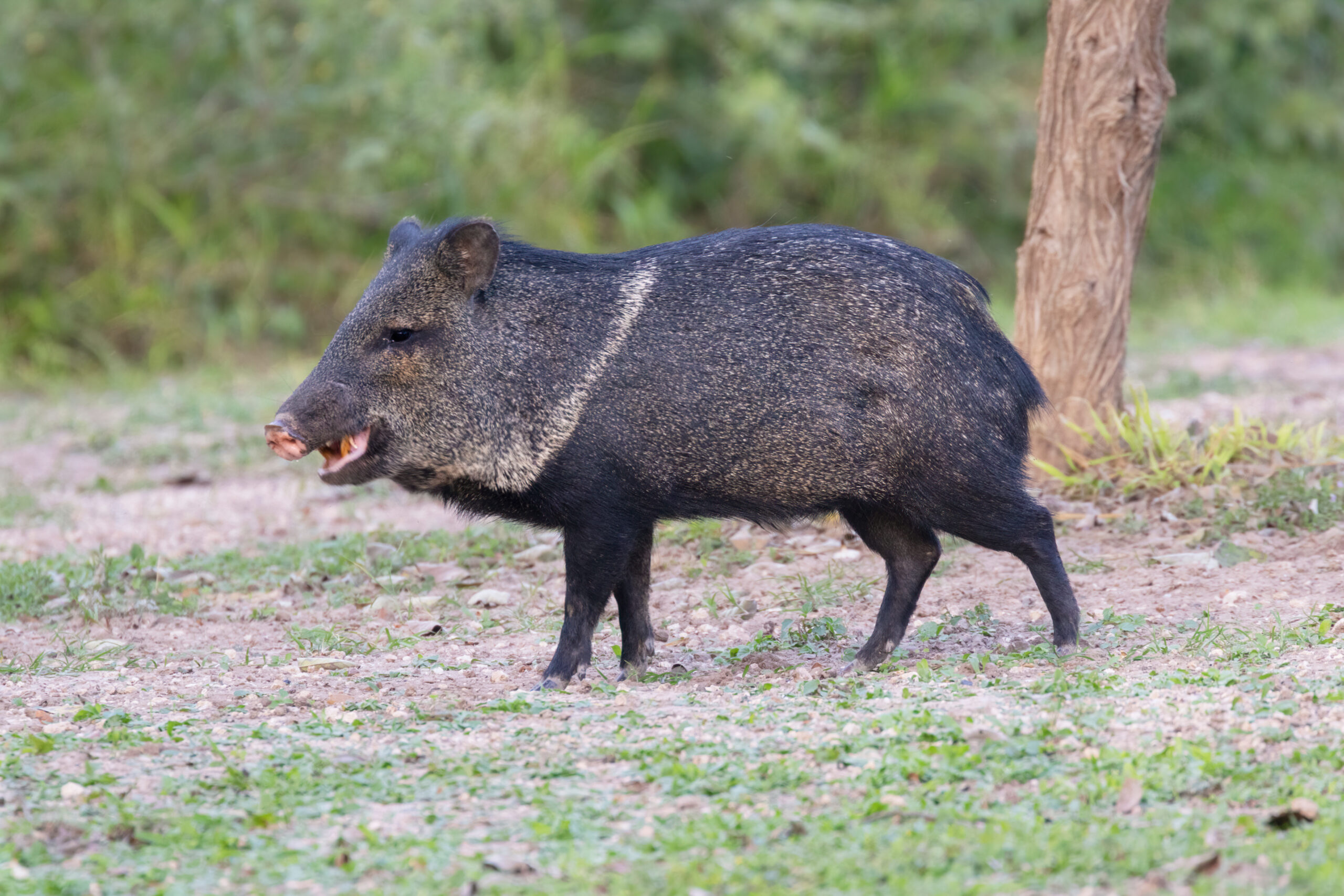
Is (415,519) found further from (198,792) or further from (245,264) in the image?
(245,264)

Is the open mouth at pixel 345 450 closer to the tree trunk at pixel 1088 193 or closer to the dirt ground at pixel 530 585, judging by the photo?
the dirt ground at pixel 530 585

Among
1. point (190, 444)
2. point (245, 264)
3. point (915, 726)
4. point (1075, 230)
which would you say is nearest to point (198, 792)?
point (915, 726)

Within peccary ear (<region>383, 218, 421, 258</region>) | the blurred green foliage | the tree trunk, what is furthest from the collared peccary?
the blurred green foliage

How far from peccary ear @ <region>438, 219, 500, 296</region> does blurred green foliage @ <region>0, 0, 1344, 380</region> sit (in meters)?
4.54

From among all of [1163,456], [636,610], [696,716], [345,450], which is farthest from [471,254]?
[1163,456]

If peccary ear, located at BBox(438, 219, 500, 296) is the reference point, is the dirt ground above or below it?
below

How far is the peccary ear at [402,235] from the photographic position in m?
3.87

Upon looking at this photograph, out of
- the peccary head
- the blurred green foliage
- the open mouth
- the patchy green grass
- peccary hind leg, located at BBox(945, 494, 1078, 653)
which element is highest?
the blurred green foliage

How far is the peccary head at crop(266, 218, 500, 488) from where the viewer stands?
357cm

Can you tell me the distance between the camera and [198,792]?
107 inches

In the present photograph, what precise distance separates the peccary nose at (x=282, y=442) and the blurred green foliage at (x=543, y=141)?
493 centimetres

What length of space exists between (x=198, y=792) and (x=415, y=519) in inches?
114

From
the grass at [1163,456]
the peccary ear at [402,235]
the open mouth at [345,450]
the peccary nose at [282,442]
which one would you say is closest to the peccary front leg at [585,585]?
the open mouth at [345,450]

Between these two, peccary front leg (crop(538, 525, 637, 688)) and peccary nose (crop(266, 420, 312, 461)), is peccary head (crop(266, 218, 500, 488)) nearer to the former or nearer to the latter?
peccary nose (crop(266, 420, 312, 461))
